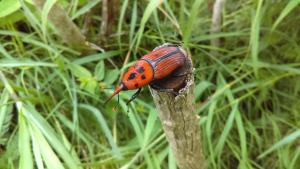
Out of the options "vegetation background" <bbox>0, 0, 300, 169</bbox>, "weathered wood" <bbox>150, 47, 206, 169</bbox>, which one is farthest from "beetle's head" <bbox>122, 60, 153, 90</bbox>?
"vegetation background" <bbox>0, 0, 300, 169</bbox>

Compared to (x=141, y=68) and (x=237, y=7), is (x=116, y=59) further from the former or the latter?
(x=141, y=68)

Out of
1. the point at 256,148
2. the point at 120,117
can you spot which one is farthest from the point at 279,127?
the point at 120,117

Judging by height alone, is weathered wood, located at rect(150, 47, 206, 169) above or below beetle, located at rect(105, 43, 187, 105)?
below

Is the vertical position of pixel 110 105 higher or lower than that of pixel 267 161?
higher

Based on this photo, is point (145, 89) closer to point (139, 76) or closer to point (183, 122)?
point (183, 122)

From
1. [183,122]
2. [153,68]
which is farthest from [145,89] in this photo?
[153,68]

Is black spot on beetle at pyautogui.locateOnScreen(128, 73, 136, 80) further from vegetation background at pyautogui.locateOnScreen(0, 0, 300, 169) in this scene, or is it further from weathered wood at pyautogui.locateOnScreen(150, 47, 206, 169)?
vegetation background at pyautogui.locateOnScreen(0, 0, 300, 169)

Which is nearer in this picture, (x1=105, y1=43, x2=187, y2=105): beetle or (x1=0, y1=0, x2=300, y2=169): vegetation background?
(x1=105, y1=43, x2=187, y2=105): beetle
